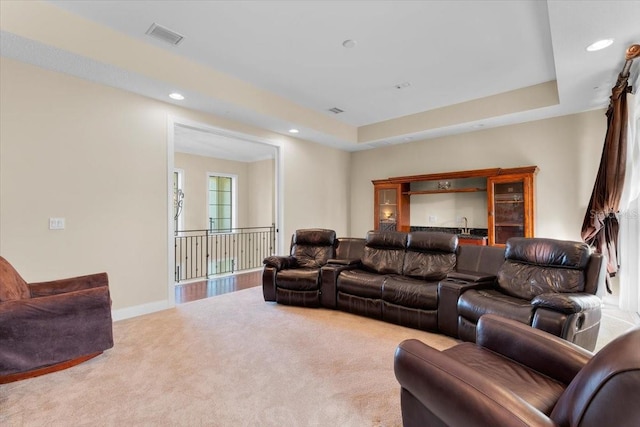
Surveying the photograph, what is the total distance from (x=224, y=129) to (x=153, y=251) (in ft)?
6.77

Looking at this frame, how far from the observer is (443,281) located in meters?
3.24

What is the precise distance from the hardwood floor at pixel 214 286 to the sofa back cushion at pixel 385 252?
7.41 ft

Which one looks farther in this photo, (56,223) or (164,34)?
(56,223)

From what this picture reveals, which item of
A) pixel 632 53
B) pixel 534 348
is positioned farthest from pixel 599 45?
pixel 534 348

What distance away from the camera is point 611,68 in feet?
10.4

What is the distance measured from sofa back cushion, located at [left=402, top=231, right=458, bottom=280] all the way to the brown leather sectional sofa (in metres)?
0.01

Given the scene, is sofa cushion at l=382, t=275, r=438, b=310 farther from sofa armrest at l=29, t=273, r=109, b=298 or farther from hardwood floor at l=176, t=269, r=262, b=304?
sofa armrest at l=29, t=273, r=109, b=298

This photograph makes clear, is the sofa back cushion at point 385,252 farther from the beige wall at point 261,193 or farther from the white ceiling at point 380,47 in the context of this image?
the beige wall at point 261,193

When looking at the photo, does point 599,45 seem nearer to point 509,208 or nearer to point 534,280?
point 534,280

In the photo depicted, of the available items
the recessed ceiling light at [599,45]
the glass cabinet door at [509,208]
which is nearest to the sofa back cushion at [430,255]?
the glass cabinet door at [509,208]

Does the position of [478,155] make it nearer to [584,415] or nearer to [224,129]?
[224,129]

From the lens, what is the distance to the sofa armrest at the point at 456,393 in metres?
0.99

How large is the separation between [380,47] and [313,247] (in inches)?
111

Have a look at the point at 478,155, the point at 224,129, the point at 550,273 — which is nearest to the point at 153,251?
the point at 224,129
